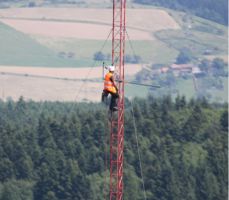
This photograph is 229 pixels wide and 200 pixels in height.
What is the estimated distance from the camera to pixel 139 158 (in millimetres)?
120750

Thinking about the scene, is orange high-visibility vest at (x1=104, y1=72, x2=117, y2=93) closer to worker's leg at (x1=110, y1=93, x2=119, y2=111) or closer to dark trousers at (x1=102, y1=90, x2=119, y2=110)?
dark trousers at (x1=102, y1=90, x2=119, y2=110)

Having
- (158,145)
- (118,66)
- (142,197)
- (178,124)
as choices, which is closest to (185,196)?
(142,197)

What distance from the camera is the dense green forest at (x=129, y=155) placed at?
388 feet

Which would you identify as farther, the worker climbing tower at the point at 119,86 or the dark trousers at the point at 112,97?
the worker climbing tower at the point at 119,86

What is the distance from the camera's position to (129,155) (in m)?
127

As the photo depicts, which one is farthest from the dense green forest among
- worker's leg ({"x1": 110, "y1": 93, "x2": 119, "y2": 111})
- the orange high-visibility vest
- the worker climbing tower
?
the orange high-visibility vest

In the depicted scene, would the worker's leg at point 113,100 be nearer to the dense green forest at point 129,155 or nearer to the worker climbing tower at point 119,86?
the worker climbing tower at point 119,86

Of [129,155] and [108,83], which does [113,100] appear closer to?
[108,83]

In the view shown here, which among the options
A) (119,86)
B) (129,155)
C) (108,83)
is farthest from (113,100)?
(129,155)

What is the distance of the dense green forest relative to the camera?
118375 millimetres

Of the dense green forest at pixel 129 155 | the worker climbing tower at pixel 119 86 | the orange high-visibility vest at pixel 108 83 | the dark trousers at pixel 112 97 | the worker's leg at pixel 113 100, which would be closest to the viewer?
the orange high-visibility vest at pixel 108 83

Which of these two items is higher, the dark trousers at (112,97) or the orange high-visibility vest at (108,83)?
the orange high-visibility vest at (108,83)

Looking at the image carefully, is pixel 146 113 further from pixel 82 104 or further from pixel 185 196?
pixel 82 104

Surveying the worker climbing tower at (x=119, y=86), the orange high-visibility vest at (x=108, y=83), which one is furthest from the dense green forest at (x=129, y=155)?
the orange high-visibility vest at (x=108, y=83)
